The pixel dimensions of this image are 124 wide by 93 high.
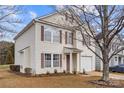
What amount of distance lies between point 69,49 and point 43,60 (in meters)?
3.47

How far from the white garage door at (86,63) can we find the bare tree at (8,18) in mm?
9637

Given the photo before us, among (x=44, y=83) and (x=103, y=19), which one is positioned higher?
(x=103, y=19)

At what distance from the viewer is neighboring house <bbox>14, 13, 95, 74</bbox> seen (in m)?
19.3

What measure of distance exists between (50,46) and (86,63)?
6.38 metres

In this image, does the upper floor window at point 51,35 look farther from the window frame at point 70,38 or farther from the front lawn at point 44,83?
the front lawn at point 44,83

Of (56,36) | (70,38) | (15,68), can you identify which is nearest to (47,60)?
(56,36)

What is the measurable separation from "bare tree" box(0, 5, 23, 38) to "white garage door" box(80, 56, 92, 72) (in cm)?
964

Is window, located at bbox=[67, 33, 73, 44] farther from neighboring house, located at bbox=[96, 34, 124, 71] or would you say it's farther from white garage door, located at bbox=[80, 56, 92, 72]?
neighboring house, located at bbox=[96, 34, 124, 71]

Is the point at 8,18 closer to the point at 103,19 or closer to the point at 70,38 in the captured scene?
the point at 103,19

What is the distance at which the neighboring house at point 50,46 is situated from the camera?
759 inches

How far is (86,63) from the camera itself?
25000mm

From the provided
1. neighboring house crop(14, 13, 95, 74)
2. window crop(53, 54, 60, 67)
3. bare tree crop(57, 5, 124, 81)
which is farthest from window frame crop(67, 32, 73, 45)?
bare tree crop(57, 5, 124, 81)

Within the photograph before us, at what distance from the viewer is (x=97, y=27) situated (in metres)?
16.9

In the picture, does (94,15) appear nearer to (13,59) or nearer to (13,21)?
(13,21)
